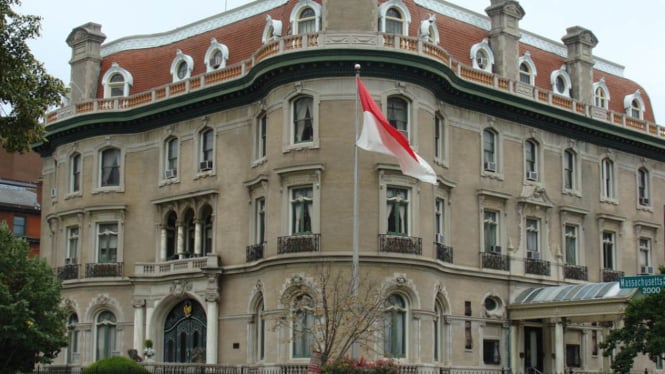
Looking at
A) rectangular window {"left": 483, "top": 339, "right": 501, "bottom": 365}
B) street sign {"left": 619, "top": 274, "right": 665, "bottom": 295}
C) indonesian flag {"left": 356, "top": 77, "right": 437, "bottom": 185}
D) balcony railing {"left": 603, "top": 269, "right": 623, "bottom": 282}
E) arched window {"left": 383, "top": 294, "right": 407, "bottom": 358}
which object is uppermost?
indonesian flag {"left": 356, "top": 77, "right": 437, "bottom": 185}

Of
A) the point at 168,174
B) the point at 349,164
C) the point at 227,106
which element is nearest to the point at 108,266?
the point at 168,174

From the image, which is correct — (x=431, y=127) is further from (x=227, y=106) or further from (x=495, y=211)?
(x=227, y=106)

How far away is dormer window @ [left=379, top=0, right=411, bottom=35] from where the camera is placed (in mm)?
48375

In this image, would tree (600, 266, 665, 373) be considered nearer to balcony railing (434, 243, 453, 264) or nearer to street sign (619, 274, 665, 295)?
street sign (619, 274, 665, 295)

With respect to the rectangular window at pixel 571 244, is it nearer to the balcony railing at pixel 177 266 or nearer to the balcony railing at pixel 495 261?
the balcony railing at pixel 495 261

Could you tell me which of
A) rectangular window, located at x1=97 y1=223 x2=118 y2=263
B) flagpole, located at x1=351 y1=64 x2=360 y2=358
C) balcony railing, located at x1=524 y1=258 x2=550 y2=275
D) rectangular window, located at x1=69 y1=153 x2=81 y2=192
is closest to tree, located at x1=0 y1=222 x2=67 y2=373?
rectangular window, located at x1=97 y1=223 x2=118 y2=263

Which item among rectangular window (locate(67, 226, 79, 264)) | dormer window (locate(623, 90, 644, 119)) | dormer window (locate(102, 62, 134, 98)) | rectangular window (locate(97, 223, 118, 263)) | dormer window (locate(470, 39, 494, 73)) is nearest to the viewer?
dormer window (locate(470, 39, 494, 73))

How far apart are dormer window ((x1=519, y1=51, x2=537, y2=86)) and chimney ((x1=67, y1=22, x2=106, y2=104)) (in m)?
23.5

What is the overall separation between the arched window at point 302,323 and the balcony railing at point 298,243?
203cm

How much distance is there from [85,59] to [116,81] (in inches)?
93.4

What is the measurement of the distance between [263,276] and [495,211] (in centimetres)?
1218

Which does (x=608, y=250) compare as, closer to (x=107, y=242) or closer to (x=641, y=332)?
(x=641, y=332)

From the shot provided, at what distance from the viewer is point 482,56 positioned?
180 feet

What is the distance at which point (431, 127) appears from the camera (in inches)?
1911
